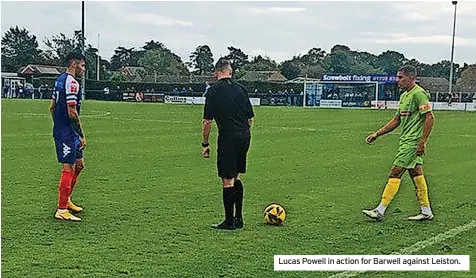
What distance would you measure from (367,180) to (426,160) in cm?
459

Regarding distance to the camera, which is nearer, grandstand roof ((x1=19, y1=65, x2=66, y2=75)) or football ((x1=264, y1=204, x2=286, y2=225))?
football ((x1=264, y1=204, x2=286, y2=225))

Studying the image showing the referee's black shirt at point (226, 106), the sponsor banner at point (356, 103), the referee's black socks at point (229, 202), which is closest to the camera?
the referee's black shirt at point (226, 106)

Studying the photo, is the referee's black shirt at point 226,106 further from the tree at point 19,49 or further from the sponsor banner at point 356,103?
the tree at point 19,49

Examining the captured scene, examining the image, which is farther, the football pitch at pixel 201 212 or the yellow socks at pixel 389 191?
the yellow socks at pixel 389 191

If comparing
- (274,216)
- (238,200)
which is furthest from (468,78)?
(238,200)

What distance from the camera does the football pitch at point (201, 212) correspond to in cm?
710

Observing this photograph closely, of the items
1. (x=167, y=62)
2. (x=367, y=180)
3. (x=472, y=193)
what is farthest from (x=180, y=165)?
(x=167, y=62)

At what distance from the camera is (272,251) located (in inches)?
299

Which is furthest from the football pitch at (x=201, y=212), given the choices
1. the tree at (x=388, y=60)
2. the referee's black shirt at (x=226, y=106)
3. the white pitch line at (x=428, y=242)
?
the tree at (x=388, y=60)

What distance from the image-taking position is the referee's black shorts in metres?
8.69

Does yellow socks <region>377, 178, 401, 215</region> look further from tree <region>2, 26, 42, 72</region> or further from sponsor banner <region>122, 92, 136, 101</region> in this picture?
tree <region>2, 26, 42, 72</region>

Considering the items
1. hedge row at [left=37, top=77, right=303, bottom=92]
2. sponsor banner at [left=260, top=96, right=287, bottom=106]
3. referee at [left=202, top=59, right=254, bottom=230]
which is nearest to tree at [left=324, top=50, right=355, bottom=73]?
hedge row at [left=37, top=77, right=303, bottom=92]
